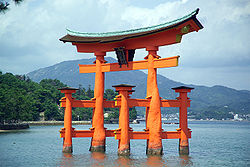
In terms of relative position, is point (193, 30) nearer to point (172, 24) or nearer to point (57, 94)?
point (172, 24)

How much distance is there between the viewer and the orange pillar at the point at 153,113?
974 inches

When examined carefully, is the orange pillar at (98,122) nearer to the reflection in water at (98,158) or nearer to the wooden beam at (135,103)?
the reflection in water at (98,158)

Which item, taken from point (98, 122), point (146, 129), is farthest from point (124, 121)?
point (98, 122)

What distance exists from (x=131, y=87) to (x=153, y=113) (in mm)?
2514

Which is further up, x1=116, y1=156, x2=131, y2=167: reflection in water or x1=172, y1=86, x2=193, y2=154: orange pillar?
x1=172, y1=86, x2=193, y2=154: orange pillar

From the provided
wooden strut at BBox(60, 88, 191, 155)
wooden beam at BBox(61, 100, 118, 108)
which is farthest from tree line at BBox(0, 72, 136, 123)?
wooden strut at BBox(60, 88, 191, 155)

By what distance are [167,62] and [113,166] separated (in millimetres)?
8070

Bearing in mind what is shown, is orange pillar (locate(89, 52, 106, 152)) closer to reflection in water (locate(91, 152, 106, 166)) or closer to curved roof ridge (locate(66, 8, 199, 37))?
reflection in water (locate(91, 152, 106, 166))

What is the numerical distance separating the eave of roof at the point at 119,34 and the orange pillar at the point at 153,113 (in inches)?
62.7

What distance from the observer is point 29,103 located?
7800 cm

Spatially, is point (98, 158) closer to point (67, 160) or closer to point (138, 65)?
point (67, 160)

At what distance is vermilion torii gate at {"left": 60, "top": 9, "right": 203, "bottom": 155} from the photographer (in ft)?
79.9

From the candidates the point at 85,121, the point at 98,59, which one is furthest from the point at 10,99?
the point at 85,121

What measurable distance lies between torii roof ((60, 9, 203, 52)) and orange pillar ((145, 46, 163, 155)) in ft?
4.23
